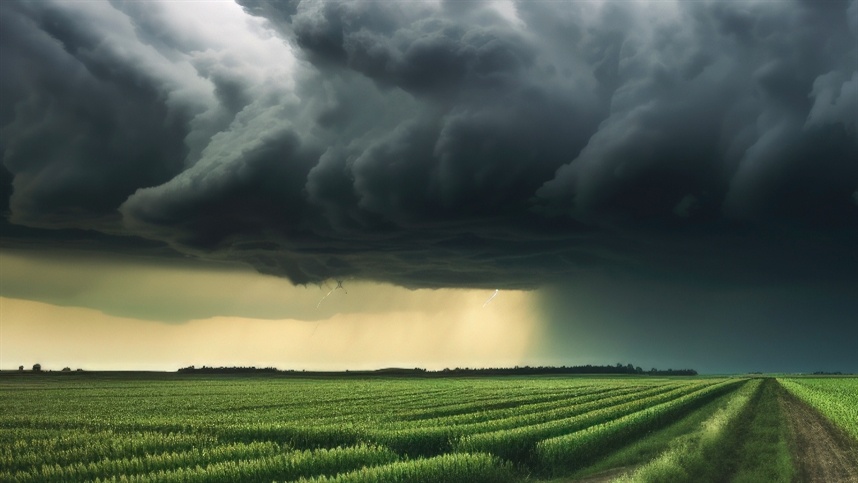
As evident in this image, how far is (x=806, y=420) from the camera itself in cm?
3869

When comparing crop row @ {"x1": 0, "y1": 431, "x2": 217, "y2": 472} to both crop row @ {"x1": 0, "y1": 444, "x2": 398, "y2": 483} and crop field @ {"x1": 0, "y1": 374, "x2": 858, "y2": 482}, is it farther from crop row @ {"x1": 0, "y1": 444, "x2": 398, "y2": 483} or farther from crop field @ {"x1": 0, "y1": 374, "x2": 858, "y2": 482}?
crop row @ {"x1": 0, "y1": 444, "x2": 398, "y2": 483}

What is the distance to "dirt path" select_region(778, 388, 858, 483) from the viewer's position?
2078 centimetres

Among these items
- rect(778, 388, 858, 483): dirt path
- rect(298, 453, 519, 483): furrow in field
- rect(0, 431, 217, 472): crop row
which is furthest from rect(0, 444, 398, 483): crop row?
rect(778, 388, 858, 483): dirt path

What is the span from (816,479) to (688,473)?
415cm

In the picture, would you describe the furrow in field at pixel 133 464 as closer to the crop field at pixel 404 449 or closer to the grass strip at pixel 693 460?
the crop field at pixel 404 449

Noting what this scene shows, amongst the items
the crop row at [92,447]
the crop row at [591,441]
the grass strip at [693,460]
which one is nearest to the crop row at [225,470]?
the crop row at [92,447]

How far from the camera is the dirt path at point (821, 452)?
2078cm

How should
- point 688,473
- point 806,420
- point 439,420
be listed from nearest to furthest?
point 688,473, point 439,420, point 806,420

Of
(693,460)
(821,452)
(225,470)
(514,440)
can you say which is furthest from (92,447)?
(821,452)

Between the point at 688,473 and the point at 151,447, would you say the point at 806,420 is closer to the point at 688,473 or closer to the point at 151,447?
the point at 688,473

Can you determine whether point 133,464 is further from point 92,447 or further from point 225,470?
point 92,447

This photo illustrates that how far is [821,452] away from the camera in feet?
84.3

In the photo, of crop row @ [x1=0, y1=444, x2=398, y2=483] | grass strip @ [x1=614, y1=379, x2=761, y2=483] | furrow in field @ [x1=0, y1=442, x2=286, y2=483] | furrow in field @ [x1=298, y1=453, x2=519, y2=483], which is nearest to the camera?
furrow in field @ [x1=298, y1=453, x2=519, y2=483]

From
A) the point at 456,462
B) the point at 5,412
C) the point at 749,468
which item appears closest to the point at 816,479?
the point at 749,468
